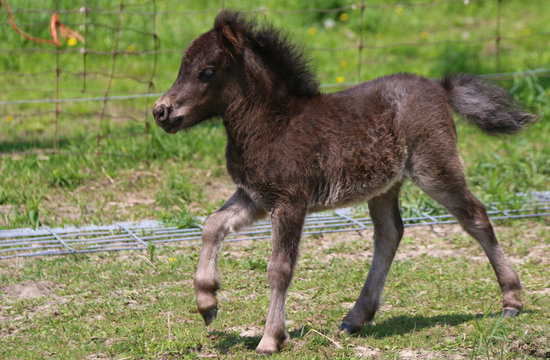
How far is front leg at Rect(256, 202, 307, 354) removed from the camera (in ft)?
14.3

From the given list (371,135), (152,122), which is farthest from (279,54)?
(152,122)

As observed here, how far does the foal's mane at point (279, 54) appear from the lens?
471 centimetres

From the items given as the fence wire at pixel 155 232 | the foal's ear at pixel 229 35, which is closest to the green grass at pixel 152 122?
the fence wire at pixel 155 232

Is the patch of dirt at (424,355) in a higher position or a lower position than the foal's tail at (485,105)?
lower

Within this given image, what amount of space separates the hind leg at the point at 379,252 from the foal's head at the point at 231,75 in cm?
92

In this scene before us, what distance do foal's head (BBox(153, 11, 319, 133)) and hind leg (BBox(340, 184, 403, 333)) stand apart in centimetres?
92

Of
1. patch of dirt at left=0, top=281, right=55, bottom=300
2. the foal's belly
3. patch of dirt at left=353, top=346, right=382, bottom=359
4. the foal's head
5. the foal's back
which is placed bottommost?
patch of dirt at left=0, top=281, right=55, bottom=300

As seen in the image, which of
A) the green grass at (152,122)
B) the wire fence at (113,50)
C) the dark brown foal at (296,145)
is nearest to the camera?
the dark brown foal at (296,145)

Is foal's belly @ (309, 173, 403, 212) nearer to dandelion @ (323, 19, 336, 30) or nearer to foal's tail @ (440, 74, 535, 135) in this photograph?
foal's tail @ (440, 74, 535, 135)

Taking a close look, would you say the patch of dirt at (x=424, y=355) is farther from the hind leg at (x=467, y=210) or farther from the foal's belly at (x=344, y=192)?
the foal's belly at (x=344, y=192)

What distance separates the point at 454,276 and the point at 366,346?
5.11 feet

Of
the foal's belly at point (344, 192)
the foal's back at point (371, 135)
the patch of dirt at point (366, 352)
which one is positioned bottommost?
the patch of dirt at point (366, 352)

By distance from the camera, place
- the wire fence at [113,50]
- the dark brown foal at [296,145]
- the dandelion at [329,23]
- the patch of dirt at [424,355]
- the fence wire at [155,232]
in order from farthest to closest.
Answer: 1. the dandelion at [329,23]
2. the wire fence at [113,50]
3. the fence wire at [155,232]
4. the dark brown foal at [296,145]
5. the patch of dirt at [424,355]

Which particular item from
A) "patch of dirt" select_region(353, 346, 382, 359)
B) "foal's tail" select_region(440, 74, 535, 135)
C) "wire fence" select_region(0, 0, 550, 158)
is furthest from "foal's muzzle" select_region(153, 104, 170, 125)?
"wire fence" select_region(0, 0, 550, 158)
